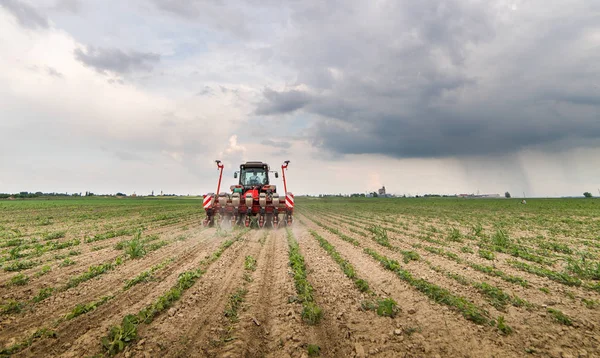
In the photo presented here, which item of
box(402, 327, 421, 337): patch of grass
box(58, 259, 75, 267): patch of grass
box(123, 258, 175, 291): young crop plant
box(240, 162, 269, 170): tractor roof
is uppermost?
box(240, 162, 269, 170): tractor roof

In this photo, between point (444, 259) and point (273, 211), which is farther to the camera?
point (273, 211)

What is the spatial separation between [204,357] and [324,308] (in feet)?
8.23

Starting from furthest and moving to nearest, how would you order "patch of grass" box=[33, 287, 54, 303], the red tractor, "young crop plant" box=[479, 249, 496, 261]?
the red tractor, "young crop plant" box=[479, 249, 496, 261], "patch of grass" box=[33, 287, 54, 303]

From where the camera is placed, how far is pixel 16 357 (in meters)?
4.07

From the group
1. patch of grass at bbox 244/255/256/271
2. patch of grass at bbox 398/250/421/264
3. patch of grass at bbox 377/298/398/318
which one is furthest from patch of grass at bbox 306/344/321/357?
patch of grass at bbox 398/250/421/264

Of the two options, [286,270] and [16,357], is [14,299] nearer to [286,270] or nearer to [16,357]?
[16,357]

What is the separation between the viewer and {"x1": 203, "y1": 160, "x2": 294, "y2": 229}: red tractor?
18422 millimetres

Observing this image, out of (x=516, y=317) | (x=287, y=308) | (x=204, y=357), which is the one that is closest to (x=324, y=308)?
(x=287, y=308)

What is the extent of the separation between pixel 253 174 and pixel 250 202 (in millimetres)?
3776

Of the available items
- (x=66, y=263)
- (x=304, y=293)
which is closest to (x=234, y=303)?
(x=304, y=293)

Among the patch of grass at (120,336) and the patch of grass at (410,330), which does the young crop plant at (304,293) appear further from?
the patch of grass at (120,336)

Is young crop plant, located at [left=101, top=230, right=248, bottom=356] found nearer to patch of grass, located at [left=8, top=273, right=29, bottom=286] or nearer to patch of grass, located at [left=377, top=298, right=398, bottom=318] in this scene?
patch of grass, located at [left=8, top=273, right=29, bottom=286]

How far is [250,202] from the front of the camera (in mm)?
18000

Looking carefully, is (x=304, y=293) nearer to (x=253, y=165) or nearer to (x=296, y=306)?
(x=296, y=306)
